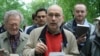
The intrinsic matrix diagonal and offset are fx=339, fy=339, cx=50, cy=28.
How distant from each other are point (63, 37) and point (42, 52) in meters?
0.52

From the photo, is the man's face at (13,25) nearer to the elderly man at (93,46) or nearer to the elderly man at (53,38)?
the elderly man at (53,38)

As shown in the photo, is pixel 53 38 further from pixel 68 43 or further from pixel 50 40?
pixel 68 43

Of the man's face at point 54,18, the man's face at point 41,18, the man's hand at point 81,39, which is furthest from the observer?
the man's face at point 41,18

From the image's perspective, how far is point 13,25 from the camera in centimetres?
589

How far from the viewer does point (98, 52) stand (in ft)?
17.3

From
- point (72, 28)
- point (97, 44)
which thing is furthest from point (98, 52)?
point (72, 28)

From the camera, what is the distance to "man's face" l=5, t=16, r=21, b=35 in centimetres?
589

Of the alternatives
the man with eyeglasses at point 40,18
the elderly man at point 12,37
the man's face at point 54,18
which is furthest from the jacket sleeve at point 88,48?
the man with eyeglasses at point 40,18

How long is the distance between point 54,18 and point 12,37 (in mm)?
999

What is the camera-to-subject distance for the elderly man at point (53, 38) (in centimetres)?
539

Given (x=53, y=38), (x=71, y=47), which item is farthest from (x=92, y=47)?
(x=53, y=38)

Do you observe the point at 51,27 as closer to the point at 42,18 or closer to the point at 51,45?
the point at 51,45

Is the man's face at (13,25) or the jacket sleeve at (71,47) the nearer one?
the jacket sleeve at (71,47)

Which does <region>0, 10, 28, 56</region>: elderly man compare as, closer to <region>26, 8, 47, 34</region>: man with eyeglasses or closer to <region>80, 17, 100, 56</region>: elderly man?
<region>80, 17, 100, 56</region>: elderly man
